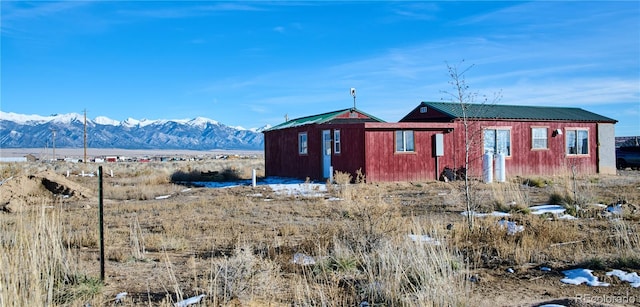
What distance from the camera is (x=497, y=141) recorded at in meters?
21.6

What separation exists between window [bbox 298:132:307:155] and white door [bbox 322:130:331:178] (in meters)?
1.62

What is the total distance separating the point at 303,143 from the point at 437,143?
5879 millimetres

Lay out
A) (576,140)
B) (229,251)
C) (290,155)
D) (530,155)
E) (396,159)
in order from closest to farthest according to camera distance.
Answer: (229,251) < (396,159) < (530,155) < (576,140) < (290,155)

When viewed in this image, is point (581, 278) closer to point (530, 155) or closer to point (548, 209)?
point (548, 209)

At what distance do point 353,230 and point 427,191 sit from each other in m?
9.83

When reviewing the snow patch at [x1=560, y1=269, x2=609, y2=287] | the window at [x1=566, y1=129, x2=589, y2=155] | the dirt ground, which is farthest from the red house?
the snow patch at [x1=560, y1=269, x2=609, y2=287]

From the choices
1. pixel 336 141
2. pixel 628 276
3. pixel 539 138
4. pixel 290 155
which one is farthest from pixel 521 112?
pixel 628 276

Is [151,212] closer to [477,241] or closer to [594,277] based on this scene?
[477,241]

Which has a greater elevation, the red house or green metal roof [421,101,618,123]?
green metal roof [421,101,618,123]

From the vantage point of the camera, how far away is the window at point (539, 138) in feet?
73.6

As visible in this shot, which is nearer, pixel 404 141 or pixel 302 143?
pixel 404 141

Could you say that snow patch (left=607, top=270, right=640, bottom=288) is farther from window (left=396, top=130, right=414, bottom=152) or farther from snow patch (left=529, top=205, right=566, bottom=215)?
window (left=396, top=130, right=414, bottom=152)

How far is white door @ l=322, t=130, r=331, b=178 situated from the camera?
67.7ft

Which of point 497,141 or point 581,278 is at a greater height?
point 497,141
